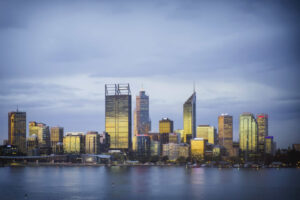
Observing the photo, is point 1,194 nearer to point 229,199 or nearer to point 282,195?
point 229,199

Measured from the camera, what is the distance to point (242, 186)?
360ft

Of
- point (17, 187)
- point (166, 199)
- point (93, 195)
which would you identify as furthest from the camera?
point (17, 187)

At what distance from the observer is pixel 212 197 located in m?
88.3

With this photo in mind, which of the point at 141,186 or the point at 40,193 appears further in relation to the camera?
the point at 141,186

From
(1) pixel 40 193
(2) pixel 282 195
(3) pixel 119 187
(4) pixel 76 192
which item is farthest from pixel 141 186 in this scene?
(2) pixel 282 195

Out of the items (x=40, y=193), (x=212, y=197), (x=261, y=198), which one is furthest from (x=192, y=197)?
(x=40, y=193)

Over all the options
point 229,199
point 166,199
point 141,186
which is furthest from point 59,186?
point 229,199

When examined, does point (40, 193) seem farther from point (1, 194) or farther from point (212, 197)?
point (212, 197)

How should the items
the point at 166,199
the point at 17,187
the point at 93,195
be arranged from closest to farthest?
the point at 166,199 → the point at 93,195 → the point at 17,187

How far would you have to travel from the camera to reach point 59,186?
353ft

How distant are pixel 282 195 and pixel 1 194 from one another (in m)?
55.2

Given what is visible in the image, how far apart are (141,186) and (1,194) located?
32209 mm

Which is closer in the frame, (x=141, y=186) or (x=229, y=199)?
(x=229, y=199)

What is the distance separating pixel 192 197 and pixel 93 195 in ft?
62.8
